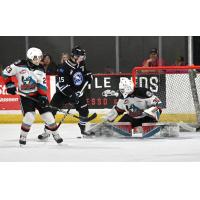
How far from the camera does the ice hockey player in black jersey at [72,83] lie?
817cm

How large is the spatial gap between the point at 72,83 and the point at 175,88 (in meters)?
1.80

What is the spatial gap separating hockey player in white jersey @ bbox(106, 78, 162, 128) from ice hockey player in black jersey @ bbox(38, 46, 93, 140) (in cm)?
39

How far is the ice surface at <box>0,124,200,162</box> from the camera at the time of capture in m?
6.86

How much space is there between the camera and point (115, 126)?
332 inches

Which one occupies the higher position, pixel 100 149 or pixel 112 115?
pixel 112 115

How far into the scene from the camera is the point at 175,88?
9547 mm

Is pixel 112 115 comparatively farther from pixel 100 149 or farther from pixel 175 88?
pixel 175 88

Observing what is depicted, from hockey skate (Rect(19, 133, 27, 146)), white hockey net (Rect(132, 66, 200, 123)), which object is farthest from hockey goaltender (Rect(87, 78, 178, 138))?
hockey skate (Rect(19, 133, 27, 146))

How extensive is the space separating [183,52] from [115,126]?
4.46 m

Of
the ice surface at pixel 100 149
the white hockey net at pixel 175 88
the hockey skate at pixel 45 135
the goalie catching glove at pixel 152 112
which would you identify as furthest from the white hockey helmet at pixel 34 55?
the white hockey net at pixel 175 88

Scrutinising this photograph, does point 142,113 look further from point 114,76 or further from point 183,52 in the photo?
point 183,52

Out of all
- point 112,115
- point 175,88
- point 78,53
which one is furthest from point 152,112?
point 175,88

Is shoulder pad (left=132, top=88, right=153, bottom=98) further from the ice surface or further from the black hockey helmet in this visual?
the black hockey helmet

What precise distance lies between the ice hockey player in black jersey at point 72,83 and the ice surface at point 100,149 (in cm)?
41
